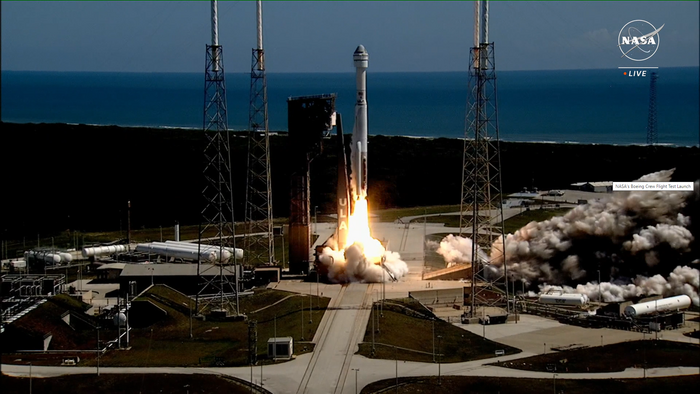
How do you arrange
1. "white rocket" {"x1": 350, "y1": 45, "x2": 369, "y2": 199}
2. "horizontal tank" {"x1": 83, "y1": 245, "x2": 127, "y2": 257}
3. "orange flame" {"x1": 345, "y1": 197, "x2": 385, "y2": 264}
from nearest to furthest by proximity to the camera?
"white rocket" {"x1": 350, "y1": 45, "x2": 369, "y2": 199}, "orange flame" {"x1": 345, "y1": 197, "x2": 385, "y2": 264}, "horizontal tank" {"x1": 83, "y1": 245, "x2": 127, "y2": 257}

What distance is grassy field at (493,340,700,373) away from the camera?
47594 mm

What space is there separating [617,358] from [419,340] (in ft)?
33.4

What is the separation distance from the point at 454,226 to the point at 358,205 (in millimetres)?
21055

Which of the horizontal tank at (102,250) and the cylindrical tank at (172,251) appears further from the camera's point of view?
the horizontal tank at (102,250)

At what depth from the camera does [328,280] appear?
65.6 meters

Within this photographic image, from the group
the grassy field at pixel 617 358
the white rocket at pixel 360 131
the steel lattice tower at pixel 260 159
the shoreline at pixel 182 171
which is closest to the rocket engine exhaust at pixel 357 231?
the white rocket at pixel 360 131

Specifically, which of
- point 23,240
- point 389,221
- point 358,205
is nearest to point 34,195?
point 23,240

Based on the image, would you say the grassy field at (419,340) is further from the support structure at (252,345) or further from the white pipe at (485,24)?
the white pipe at (485,24)

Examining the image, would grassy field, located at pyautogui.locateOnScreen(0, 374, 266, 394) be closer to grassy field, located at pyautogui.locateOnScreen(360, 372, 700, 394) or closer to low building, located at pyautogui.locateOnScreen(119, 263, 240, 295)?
grassy field, located at pyautogui.locateOnScreen(360, 372, 700, 394)

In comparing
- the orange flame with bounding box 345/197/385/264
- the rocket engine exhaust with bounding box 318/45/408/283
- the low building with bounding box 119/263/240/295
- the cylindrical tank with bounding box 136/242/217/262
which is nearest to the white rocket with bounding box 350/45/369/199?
the rocket engine exhaust with bounding box 318/45/408/283

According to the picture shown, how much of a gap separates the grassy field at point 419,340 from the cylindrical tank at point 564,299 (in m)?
8.12

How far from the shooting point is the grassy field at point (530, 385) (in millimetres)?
43906

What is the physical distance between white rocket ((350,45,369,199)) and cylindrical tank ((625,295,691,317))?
763 inches

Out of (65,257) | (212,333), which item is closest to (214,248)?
(65,257)
